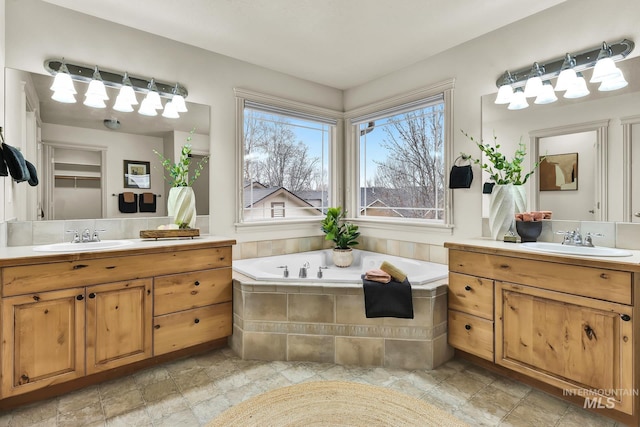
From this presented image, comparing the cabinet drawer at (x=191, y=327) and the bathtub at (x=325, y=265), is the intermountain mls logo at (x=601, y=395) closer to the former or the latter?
the bathtub at (x=325, y=265)

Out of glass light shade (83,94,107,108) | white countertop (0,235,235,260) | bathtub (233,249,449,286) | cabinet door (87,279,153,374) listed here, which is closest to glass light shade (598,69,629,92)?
bathtub (233,249,449,286)

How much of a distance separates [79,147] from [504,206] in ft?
10.5

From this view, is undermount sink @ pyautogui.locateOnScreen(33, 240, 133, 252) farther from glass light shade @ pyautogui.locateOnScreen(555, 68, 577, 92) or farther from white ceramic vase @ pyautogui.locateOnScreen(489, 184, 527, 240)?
glass light shade @ pyautogui.locateOnScreen(555, 68, 577, 92)

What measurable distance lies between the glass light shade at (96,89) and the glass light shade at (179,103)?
1.70 ft

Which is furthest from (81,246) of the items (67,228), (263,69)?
(263,69)

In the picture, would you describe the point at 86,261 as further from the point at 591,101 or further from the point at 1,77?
the point at 591,101

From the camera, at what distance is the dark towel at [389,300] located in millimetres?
2301

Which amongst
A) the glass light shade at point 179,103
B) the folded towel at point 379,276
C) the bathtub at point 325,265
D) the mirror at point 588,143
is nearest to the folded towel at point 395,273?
the folded towel at point 379,276

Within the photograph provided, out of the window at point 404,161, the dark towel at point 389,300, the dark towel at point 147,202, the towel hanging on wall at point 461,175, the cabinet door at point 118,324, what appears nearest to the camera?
the cabinet door at point 118,324

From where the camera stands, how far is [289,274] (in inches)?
131

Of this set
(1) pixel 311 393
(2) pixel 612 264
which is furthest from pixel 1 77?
(2) pixel 612 264

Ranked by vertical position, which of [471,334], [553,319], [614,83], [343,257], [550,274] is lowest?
[471,334]

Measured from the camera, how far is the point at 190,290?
8.16 feet

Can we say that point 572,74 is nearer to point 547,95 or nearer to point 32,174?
point 547,95
